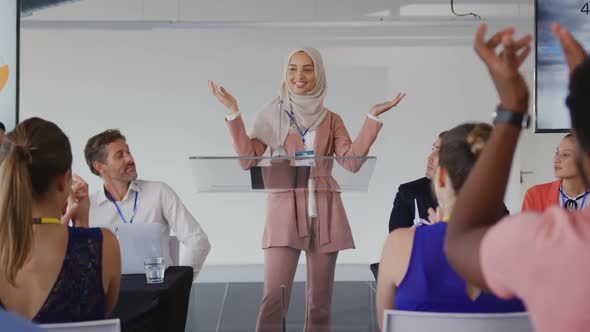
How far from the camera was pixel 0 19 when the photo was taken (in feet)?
17.0

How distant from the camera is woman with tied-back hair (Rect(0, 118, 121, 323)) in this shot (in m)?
1.86

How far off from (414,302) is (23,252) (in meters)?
1.00

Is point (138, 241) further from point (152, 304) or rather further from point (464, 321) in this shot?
point (464, 321)

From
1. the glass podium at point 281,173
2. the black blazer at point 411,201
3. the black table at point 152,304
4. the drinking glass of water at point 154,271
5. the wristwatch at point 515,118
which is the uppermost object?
Result: the wristwatch at point 515,118

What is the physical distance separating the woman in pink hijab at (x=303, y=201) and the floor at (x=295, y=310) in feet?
0.13

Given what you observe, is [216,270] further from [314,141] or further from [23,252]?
[23,252]

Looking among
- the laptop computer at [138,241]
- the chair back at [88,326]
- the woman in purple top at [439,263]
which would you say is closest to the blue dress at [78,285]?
the chair back at [88,326]

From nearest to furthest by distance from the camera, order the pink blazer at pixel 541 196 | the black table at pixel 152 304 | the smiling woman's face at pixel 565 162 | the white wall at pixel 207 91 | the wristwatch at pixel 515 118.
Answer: the wristwatch at pixel 515 118 < the black table at pixel 152 304 < the smiling woman's face at pixel 565 162 < the pink blazer at pixel 541 196 < the white wall at pixel 207 91

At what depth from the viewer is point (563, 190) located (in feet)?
12.3

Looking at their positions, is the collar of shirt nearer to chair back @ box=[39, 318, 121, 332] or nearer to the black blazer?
the black blazer

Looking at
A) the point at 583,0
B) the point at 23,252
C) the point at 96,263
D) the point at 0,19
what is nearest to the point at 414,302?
the point at 96,263

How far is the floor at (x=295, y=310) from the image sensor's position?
10.2 feet

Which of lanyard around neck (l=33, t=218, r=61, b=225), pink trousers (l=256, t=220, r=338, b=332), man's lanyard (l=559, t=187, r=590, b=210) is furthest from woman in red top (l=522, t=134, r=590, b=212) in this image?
lanyard around neck (l=33, t=218, r=61, b=225)

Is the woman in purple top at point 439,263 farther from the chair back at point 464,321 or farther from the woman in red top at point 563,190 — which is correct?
the woman in red top at point 563,190
